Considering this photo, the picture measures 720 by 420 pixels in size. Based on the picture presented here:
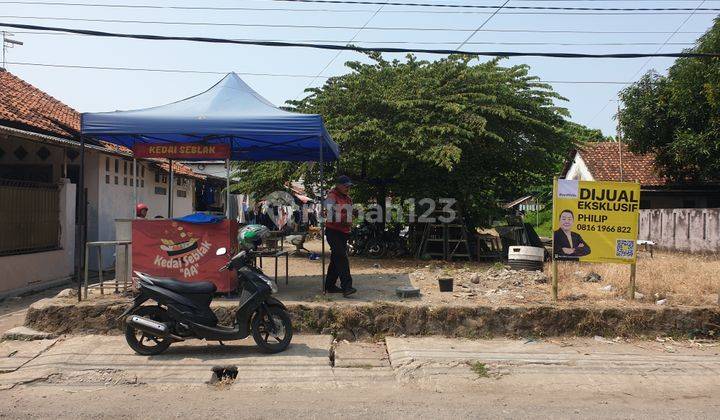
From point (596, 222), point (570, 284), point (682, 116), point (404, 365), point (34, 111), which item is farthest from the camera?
point (682, 116)

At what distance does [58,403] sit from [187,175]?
51.7 feet

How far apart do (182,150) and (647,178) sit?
25720 millimetres

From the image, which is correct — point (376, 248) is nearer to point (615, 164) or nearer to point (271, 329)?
point (271, 329)

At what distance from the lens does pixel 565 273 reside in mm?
10211

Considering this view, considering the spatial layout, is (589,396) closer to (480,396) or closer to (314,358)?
(480,396)

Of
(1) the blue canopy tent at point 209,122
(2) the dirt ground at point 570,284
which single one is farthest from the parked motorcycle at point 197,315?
(1) the blue canopy tent at point 209,122

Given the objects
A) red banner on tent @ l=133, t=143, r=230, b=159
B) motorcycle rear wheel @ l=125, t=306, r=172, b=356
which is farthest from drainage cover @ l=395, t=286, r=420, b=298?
red banner on tent @ l=133, t=143, r=230, b=159

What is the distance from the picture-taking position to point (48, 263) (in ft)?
36.8

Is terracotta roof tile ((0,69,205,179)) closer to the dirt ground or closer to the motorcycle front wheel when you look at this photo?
the dirt ground

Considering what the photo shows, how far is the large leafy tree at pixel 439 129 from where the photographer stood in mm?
13727

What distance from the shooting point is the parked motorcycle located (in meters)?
6.16

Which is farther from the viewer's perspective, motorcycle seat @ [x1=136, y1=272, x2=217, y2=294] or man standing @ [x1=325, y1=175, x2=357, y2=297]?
man standing @ [x1=325, y1=175, x2=357, y2=297]

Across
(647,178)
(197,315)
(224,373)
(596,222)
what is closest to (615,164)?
(647,178)

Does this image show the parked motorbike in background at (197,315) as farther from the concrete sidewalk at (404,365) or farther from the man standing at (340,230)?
the man standing at (340,230)
